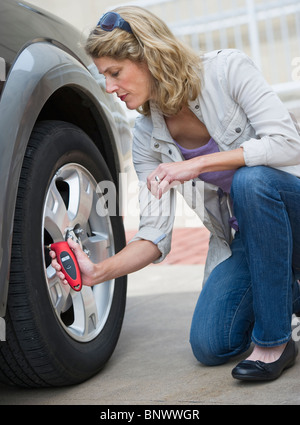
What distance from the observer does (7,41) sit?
1881 mm

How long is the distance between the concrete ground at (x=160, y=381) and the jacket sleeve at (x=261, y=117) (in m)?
0.65

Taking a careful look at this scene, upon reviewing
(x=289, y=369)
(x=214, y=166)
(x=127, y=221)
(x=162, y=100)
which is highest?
(x=162, y=100)

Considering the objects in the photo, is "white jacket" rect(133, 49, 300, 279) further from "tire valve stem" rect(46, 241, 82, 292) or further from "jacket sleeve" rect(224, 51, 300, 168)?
"tire valve stem" rect(46, 241, 82, 292)

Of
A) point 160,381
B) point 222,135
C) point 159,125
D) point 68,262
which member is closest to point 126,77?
point 159,125

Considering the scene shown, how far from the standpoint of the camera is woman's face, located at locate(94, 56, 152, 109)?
7.00ft

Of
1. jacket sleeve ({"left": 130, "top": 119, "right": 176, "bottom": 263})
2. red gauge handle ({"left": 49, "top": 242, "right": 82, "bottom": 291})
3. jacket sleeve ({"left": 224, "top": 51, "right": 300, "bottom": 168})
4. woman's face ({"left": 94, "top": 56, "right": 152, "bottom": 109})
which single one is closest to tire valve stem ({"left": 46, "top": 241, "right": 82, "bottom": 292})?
red gauge handle ({"left": 49, "top": 242, "right": 82, "bottom": 291})

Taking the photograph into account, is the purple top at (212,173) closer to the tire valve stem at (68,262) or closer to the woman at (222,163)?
the woman at (222,163)

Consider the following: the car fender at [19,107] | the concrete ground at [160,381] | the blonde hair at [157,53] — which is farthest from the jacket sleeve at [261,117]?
the concrete ground at [160,381]

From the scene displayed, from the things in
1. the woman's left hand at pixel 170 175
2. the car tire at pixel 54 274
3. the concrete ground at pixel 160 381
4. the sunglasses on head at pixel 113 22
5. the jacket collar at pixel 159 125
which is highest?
the sunglasses on head at pixel 113 22

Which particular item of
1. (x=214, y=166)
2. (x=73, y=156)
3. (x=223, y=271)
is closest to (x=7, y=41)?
(x=73, y=156)

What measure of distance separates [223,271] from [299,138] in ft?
1.83

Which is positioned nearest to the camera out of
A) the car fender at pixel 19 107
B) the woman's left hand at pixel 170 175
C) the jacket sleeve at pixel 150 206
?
the car fender at pixel 19 107

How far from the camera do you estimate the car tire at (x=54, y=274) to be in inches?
76.1
